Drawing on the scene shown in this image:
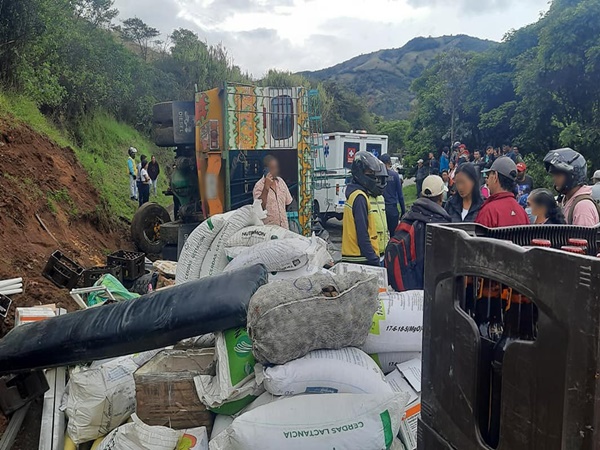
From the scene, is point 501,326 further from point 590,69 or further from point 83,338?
point 590,69

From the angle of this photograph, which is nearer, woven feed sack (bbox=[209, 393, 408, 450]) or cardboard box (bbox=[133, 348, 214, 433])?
woven feed sack (bbox=[209, 393, 408, 450])

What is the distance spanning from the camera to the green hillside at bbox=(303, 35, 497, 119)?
10678cm

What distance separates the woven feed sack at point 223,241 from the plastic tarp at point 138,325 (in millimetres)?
1175

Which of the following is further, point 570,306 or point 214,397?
point 214,397

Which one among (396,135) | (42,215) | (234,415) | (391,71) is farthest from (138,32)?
(391,71)

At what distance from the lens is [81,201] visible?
8.52 m

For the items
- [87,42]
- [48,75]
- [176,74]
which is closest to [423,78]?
[176,74]

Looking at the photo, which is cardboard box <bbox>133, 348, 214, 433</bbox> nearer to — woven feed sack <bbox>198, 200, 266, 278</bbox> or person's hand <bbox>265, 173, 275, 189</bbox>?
woven feed sack <bbox>198, 200, 266, 278</bbox>

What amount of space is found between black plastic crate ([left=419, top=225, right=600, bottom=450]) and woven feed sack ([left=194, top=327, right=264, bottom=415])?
3.54 ft

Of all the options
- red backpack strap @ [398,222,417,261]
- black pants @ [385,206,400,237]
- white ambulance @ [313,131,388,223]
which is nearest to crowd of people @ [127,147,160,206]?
white ambulance @ [313,131,388,223]

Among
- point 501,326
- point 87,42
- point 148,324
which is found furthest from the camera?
point 87,42

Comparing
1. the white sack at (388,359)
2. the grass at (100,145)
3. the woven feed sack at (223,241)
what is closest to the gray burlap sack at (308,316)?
the white sack at (388,359)

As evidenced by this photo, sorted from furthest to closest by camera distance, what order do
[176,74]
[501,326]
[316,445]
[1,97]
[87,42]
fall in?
[176,74]
[87,42]
[1,97]
[316,445]
[501,326]

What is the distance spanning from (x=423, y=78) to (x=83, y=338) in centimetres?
3288
